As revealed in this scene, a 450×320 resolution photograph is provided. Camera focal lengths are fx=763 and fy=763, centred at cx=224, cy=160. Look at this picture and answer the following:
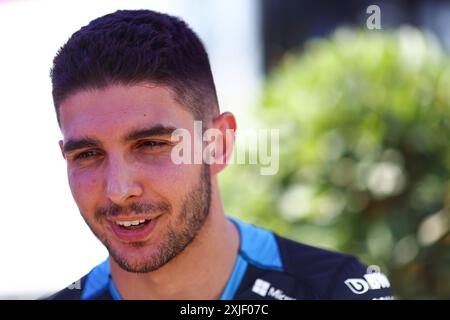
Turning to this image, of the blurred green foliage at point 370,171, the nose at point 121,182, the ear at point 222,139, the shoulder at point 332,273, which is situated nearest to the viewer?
the nose at point 121,182

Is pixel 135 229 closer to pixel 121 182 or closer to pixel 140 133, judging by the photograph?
pixel 121 182

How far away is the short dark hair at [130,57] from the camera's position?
2.08 meters

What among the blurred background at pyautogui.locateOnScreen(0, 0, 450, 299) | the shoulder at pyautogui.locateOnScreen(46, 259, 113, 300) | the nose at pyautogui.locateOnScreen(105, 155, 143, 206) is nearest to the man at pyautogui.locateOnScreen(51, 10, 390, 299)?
the nose at pyautogui.locateOnScreen(105, 155, 143, 206)

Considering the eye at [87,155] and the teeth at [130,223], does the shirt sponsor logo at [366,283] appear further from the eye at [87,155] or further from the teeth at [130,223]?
the eye at [87,155]

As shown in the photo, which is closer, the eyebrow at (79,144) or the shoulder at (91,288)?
the eyebrow at (79,144)

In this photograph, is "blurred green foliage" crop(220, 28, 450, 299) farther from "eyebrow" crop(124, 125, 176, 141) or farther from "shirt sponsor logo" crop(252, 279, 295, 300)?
A: "eyebrow" crop(124, 125, 176, 141)

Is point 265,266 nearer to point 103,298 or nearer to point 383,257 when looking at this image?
point 103,298

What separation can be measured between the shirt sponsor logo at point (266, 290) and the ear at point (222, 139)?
42cm

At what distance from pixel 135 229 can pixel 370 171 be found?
94.3 inches

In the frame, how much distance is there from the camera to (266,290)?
2.42 metres

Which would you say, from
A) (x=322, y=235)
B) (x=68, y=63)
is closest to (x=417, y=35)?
(x=322, y=235)

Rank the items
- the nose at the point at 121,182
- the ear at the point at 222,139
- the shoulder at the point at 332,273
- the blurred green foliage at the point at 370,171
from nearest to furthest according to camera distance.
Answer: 1. the nose at the point at 121,182
2. the ear at the point at 222,139
3. the shoulder at the point at 332,273
4. the blurred green foliage at the point at 370,171

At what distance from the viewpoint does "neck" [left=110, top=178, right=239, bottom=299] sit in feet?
A: 7.53

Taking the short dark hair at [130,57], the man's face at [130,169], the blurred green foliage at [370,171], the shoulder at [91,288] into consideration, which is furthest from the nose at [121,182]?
the blurred green foliage at [370,171]
